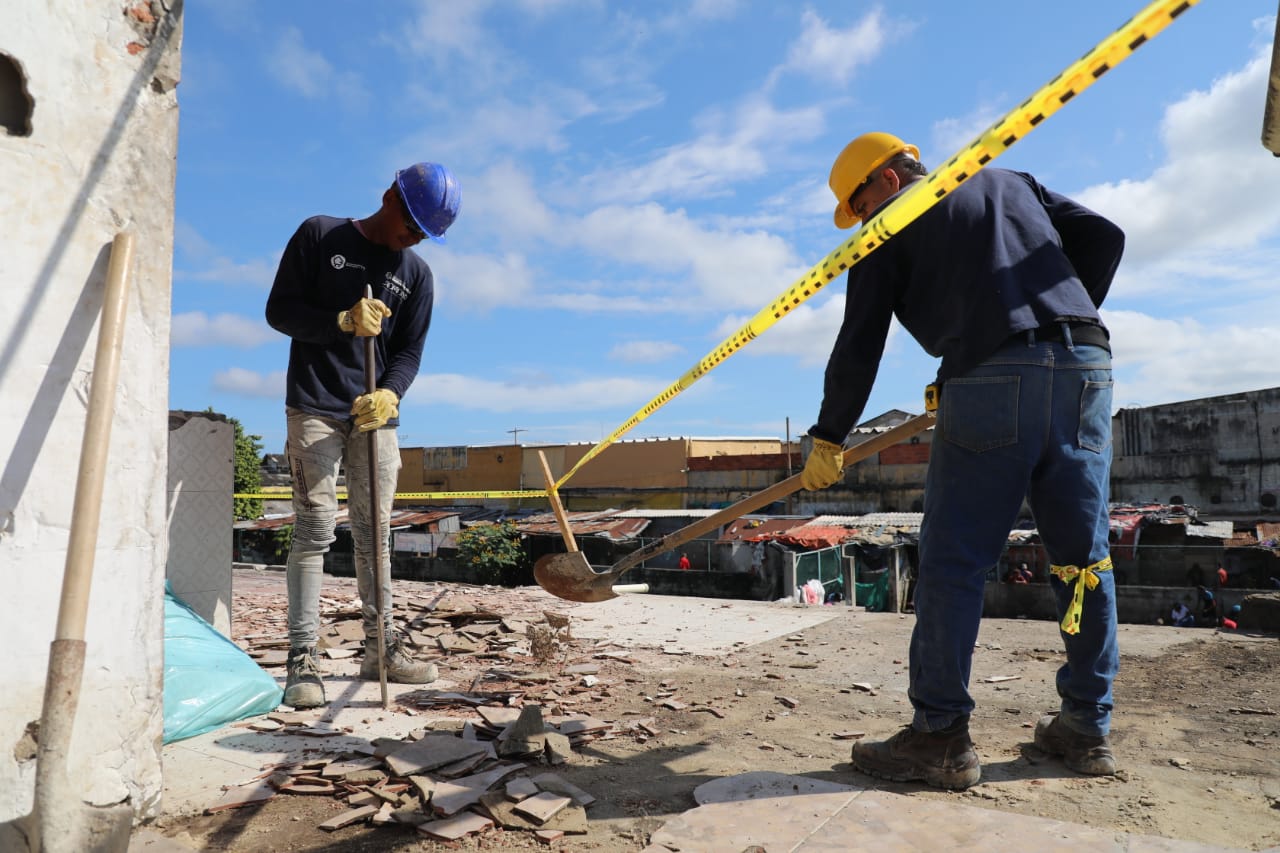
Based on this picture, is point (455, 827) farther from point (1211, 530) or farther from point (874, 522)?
point (874, 522)

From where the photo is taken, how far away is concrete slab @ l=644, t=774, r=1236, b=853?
1.86 meters

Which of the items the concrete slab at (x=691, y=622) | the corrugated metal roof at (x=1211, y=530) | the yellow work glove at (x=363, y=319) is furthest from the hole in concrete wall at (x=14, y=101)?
the corrugated metal roof at (x=1211, y=530)

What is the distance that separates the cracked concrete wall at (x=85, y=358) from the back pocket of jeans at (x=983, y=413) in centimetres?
220

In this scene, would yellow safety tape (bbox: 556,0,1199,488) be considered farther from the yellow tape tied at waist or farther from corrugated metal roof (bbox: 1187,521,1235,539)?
corrugated metal roof (bbox: 1187,521,1235,539)

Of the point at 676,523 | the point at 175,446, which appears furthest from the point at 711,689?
the point at 676,523

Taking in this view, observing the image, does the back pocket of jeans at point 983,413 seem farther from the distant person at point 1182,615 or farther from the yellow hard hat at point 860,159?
the distant person at point 1182,615

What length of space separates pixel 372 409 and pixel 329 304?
1.77 feet

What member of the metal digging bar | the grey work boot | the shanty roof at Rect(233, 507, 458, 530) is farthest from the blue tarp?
the shanty roof at Rect(233, 507, 458, 530)

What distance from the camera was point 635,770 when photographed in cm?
257

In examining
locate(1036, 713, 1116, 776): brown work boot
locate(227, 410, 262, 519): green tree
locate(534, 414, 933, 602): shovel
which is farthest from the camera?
locate(227, 410, 262, 519): green tree

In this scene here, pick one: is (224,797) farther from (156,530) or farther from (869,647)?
(869,647)

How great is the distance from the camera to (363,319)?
3.28m

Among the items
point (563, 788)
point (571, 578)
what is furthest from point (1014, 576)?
point (563, 788)

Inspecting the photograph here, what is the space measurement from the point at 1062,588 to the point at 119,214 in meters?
2.83
